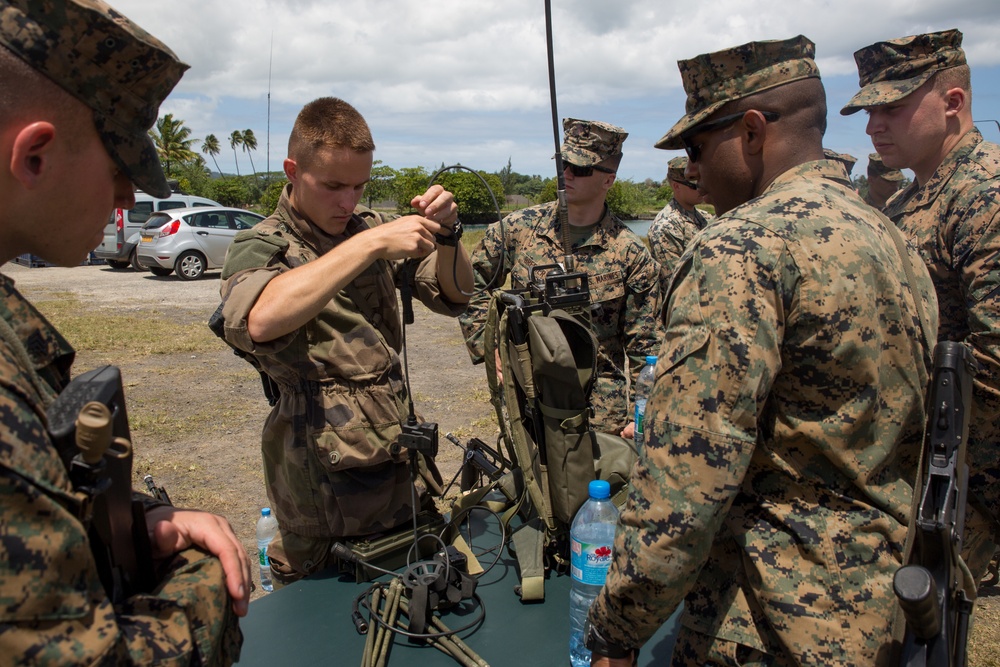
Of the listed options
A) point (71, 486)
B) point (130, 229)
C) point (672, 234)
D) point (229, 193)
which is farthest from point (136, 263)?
point (229, 193)

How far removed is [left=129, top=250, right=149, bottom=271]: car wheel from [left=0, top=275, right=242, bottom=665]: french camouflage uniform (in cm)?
1726

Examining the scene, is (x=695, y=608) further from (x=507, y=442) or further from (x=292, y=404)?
(x=292, y=404)

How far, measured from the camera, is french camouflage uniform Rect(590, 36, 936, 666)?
1276 mm

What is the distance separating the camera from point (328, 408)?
2.17 m

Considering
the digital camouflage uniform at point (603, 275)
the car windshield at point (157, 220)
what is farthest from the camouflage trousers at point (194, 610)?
the car windshield at point (157, 220)

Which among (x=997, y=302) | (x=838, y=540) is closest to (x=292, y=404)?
(x=838, y=540)

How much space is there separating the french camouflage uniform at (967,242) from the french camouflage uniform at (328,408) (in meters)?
1.96

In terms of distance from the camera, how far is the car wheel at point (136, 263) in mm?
16484

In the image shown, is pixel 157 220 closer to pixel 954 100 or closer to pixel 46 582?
pixel 954 100

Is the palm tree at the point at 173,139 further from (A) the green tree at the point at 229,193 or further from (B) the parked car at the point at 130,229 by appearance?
(B) the parked car at the point at 130,229

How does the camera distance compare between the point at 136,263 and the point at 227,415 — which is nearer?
the point at 227,415

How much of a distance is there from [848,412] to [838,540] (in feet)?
0.80

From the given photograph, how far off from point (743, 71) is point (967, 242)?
1.66 meters

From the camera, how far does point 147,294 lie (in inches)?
538
